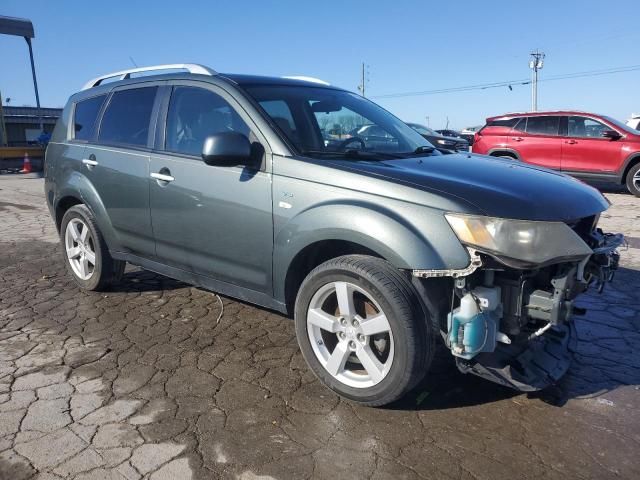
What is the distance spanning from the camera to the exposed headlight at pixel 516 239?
101 inches

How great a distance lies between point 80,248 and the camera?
5.05 metres

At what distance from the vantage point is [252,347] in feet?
12.7

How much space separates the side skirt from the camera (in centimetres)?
351

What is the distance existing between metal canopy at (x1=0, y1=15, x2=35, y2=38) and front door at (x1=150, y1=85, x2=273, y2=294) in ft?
63.9

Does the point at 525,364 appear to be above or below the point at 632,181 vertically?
below

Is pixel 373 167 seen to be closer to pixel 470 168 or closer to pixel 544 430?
pixel 470 168

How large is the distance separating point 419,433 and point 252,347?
149 centimetres

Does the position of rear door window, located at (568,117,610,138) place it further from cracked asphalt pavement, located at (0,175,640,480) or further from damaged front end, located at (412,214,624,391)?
damaged front end, located at (412,214,624,391)

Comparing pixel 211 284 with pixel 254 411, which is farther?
pixel 211 284

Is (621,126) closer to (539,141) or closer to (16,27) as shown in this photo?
(539,141)

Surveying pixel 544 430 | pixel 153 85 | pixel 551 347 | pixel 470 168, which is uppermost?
pixel 153 85

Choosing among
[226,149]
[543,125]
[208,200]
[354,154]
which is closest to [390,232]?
[354,154]

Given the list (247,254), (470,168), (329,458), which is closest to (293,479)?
(329,458)

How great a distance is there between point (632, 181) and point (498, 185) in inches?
404
